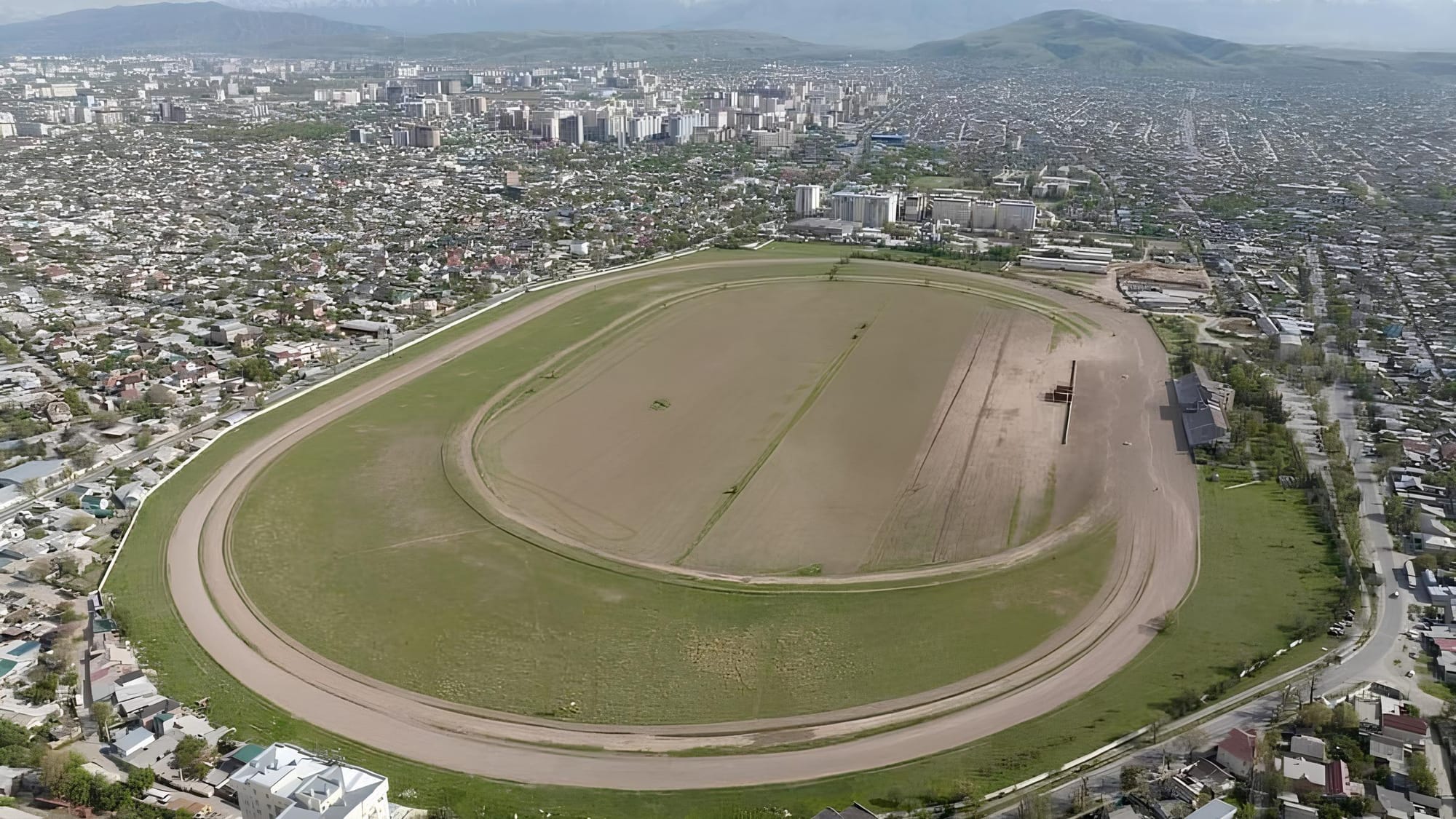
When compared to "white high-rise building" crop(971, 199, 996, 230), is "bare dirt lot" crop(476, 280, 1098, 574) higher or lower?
lower

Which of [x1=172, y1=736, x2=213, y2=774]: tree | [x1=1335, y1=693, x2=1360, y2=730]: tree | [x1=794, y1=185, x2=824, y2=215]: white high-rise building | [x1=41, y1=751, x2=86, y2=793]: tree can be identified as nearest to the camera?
[x1=41, y1=751, x2=86, y2=793]: tree

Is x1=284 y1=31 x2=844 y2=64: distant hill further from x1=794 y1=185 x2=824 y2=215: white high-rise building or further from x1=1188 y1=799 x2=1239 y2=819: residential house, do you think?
x1=1188 y1=799 x2=1239 y2=819: residential house

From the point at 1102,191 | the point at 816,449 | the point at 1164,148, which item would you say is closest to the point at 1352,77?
the point at 1164,148

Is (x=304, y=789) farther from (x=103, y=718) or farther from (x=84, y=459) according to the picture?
(x=84, y=459)

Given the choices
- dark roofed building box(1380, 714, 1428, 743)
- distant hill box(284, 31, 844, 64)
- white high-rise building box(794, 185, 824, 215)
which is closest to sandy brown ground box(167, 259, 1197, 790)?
dark roofed building box(1380, 714, 1428, 743)

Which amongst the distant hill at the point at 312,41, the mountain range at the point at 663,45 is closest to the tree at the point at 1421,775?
the mountain range at the point at 663,45

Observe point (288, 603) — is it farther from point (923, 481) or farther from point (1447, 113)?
point (1447, 113)

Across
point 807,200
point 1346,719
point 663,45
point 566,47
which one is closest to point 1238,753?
point 1346,719
